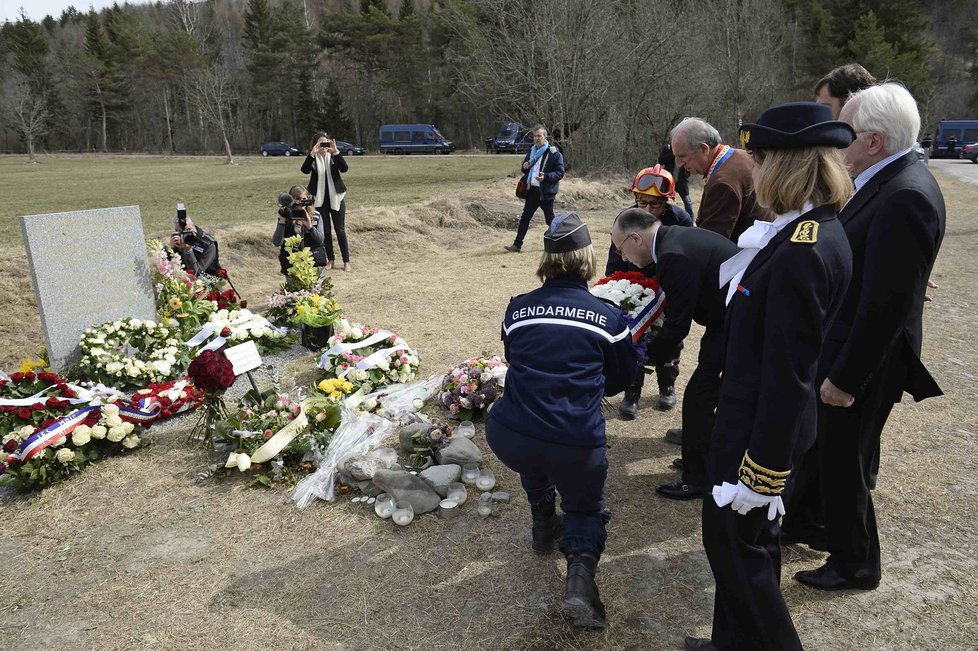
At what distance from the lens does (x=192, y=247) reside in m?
7.87

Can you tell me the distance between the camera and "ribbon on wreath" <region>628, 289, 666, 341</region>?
12.4 feet

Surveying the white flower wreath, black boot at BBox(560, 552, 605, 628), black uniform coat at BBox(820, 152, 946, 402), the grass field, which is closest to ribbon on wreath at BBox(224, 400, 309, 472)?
the white flower wreath

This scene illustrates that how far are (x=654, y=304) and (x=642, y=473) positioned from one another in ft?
3.58

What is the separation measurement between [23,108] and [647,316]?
2623 inches

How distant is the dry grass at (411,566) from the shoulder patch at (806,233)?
5.65ft

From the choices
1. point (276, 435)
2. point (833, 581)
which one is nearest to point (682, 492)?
point (833, 581)

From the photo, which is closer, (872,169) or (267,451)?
(872,169)

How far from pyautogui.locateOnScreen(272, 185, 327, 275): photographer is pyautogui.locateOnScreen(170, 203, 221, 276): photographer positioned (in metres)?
0.83

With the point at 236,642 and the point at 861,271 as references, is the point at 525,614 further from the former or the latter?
the point at 861,271

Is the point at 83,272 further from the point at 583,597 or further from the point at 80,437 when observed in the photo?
the point at 583,597

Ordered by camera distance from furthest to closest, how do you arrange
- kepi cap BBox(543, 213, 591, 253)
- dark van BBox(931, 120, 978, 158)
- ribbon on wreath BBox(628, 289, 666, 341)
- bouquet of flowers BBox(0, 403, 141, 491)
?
1. dark van BBox(931, 120, 978, 158)
2. bouquet of flowers BBox(0, 403, 141, 491)
3. ribbon on wreath BBox(628, 289, 666, 341)
4. kepi cap BBox(543, 213, 591, 253)

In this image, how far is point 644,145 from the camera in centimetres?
2512

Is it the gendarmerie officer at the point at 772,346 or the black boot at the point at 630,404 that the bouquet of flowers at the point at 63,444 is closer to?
the black boot at the point at 630,404

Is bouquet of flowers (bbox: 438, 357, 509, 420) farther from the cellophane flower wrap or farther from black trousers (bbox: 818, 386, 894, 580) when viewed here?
black trousers (bbox: 818, 386, 894, 580)
